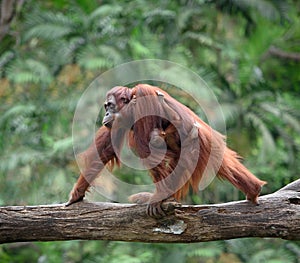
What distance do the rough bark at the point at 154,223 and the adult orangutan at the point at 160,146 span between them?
126 mm

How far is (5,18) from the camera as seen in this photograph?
32.4ft

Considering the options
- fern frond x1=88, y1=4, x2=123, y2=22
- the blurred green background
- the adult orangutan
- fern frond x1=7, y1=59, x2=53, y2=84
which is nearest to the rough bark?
the adult orangutan

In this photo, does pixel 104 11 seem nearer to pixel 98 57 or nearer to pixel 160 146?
pixel 98 57

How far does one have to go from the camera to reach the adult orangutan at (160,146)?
4.76 metres

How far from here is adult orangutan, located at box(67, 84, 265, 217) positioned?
4.76 metres

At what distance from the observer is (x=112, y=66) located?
8664 millimetres

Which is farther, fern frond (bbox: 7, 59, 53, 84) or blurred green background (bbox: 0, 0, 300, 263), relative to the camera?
fern frond (bbox: 7, 59, 53, 84)

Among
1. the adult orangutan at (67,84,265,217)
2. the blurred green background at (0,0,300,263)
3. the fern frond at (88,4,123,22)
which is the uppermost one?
the fern frond at (88,4,123,22)

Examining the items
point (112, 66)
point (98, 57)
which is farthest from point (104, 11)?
point (112, 66)

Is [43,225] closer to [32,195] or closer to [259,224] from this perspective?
[259,224]

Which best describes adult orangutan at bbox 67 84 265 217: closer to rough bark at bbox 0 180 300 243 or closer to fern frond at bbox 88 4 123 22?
rough bark at bbox 0 180 300 243

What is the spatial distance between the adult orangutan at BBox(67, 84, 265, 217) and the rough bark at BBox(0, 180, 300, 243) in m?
0.13

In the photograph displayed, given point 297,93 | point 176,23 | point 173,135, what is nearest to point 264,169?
point 297,93

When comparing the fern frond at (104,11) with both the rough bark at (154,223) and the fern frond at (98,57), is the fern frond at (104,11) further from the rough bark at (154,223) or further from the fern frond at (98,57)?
the rough bark at (154,223)
